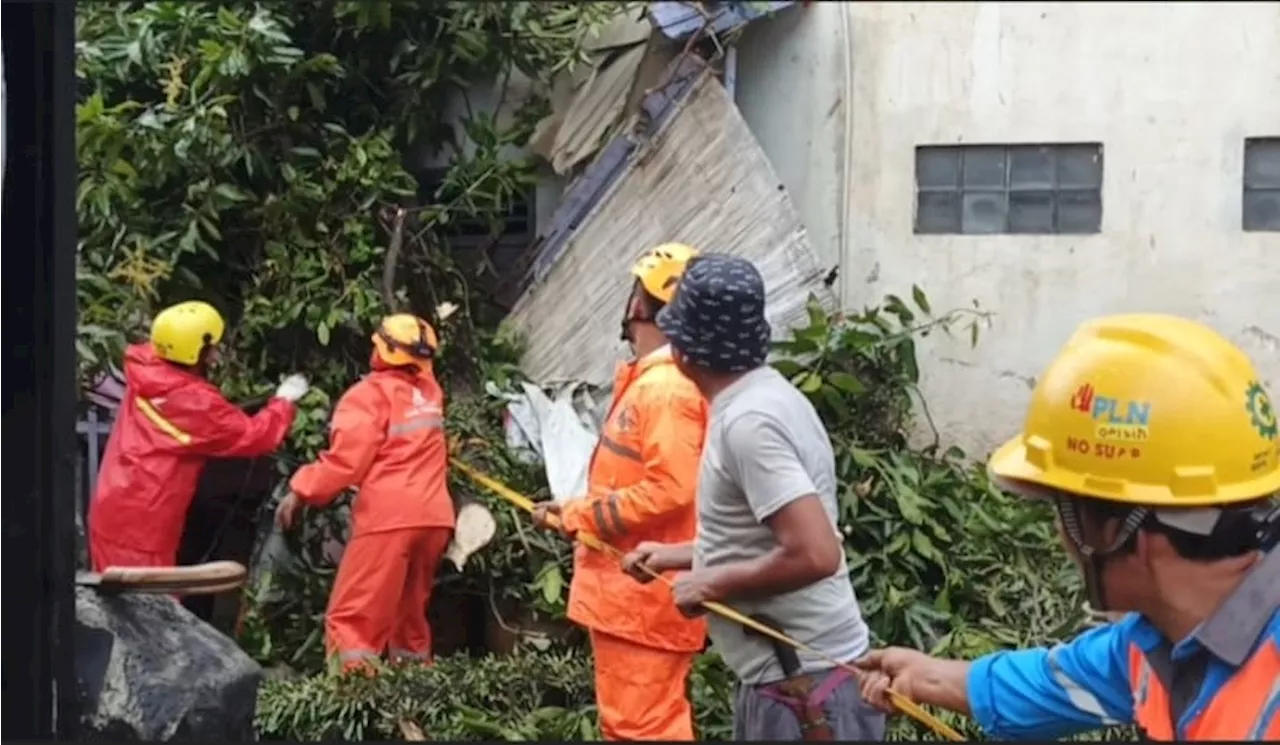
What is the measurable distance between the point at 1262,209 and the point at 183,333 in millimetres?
3302

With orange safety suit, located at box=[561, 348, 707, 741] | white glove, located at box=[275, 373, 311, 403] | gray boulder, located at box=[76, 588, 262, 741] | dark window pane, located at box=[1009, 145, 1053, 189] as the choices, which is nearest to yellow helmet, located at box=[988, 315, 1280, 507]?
gray boulder, located at box=[76, 588, 262, 741]

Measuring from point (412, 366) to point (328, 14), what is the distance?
A: 5.24 feet

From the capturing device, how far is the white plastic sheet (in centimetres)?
477

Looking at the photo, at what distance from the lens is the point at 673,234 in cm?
519

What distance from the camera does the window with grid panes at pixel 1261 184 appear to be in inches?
158

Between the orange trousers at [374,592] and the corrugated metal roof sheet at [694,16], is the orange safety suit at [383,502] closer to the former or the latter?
the orange trousers at [374,592]

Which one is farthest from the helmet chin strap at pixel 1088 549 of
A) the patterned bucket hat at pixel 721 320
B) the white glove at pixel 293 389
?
the white glove at pixel 293 389

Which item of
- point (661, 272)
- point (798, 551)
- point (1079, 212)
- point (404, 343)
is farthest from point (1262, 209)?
point (404, 343)

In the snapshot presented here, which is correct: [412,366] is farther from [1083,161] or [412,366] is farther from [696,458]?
[1083,161]

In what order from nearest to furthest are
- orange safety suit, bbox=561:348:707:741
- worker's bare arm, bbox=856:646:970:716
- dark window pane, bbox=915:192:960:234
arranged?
worker's bare arm, bbox=856:646:970:716 → orange safety suit, bbox=561:348:707:741 → dark window pane, bbox=915:192:960:234

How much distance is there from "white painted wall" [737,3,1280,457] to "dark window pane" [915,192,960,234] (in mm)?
36

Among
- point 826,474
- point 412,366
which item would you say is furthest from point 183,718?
point 412,366

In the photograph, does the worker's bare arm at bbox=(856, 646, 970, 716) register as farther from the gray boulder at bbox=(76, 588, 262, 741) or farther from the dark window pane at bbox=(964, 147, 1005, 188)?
the dark window pane at bbox=(964, 147, 1005, 188)

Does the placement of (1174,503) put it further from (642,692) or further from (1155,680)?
(642,692)
